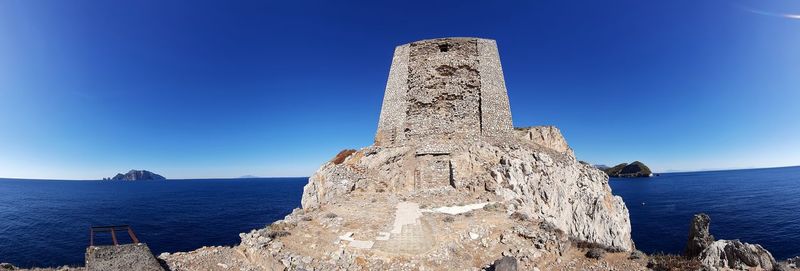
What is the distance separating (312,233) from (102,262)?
660 centimetres

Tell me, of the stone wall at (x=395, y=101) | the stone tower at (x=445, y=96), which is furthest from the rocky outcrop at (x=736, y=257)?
the stone wall at (x=395, y=101)

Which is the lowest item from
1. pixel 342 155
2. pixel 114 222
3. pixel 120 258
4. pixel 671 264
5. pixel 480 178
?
pixel 114 222

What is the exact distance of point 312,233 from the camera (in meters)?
13.9

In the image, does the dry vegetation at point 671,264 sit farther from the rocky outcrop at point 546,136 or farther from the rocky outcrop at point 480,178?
the rocky outcrop at point 546,136

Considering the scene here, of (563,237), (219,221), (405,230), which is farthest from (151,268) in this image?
(219,221)

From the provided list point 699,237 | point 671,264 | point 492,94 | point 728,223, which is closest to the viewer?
point 671,264

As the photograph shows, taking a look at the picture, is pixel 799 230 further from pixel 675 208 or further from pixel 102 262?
pixel 102 262

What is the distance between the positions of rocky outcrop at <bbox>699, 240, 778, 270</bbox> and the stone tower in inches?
529

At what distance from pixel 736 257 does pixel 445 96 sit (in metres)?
16.7

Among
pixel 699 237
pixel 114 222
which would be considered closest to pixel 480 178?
pixel 699 237

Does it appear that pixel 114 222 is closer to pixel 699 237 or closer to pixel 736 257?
pixel 699 237

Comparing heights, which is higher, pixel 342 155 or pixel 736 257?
pixel 342 155

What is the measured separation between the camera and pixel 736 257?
11.0m

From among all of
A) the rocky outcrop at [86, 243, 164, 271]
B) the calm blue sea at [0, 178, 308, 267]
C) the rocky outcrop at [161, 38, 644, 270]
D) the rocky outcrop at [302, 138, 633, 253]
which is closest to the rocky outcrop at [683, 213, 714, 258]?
the rocky outcrop at [161, 38, 644, 270]
